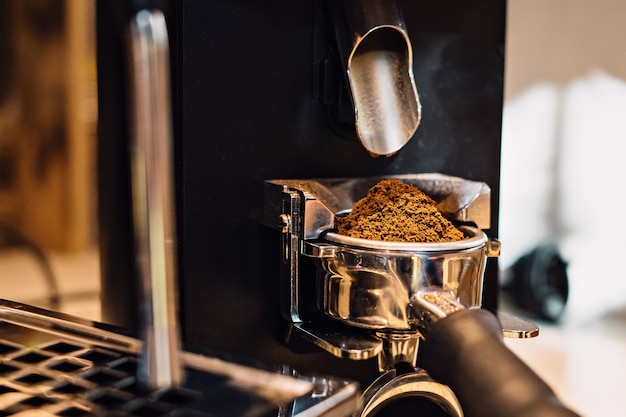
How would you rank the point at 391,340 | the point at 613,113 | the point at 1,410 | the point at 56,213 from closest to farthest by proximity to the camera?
1. the point at 1,410
2. the point at 391,340
3. the point at 56,213
4. the point at 613,113

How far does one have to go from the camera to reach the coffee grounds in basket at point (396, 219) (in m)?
0.60

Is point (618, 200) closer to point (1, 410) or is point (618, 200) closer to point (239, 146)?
point (239, 146)

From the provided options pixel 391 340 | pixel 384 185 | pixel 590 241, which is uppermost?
pixel 384 185

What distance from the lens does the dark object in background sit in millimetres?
1924

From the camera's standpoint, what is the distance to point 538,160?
2.06m

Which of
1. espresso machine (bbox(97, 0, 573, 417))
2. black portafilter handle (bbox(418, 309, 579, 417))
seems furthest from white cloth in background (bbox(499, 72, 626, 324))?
black portafilter handle (bbox(418, 309, 579, 417))

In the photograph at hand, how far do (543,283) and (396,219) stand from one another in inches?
57.0

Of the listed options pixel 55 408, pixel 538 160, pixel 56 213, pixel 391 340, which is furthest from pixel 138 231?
pixel 538 160

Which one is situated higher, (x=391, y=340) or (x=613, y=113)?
(x=613, y=113)

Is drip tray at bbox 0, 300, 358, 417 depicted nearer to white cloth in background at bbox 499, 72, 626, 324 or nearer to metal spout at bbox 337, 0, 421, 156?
metal spout at bbox 337, 0, 421, 156

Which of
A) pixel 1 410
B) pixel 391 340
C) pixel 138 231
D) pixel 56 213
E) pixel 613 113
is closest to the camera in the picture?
pixel 138 231

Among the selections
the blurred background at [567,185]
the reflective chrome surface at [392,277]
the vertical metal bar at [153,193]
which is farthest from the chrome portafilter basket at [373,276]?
the blurred background at [567,185]

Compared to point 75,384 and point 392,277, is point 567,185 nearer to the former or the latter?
Result: point 392,277

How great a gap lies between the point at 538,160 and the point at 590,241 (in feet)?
0.89
